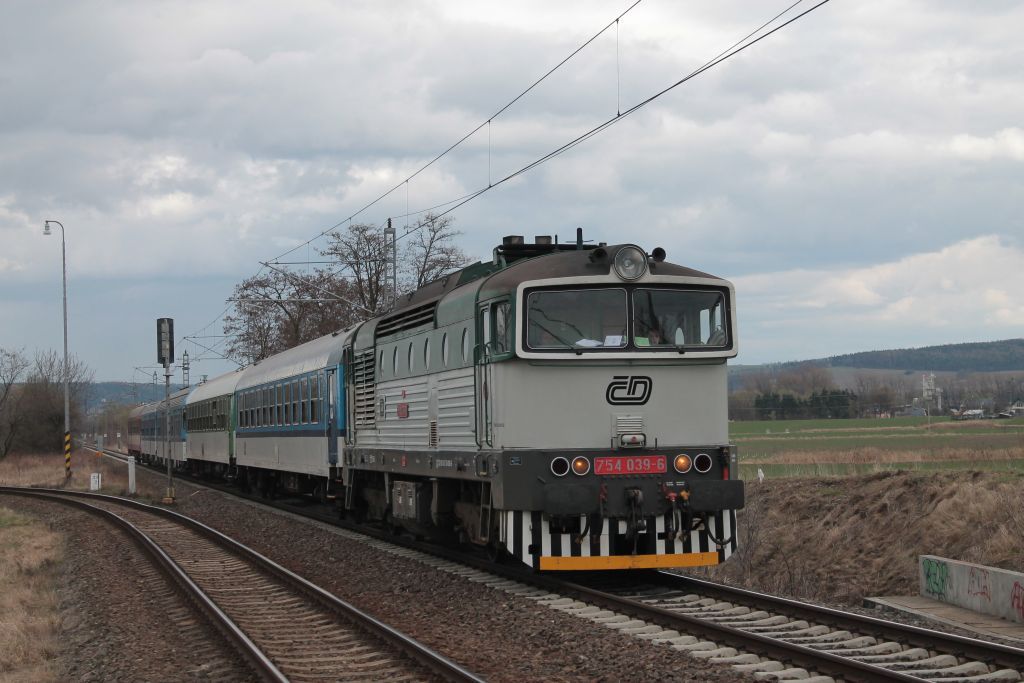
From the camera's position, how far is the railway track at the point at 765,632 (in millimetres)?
8328

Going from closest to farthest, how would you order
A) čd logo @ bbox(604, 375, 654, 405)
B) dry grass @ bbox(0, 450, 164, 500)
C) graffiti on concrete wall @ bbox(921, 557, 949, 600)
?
čd logo @ bbox(604, 375, 654, 405) < graffiti on concrete wall @ bbox(921, 557, 949, 600) < dry grass @ bbox(0, 450, 164, 500)

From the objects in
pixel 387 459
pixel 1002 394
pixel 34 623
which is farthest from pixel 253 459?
pixel 1002 394

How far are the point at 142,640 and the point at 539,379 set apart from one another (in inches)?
189

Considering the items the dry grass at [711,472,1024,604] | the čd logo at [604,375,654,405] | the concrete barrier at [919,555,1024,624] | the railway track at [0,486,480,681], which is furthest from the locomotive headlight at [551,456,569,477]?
the dry grass at [711,472,1024,604]

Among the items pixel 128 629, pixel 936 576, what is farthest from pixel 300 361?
pixel 936 576

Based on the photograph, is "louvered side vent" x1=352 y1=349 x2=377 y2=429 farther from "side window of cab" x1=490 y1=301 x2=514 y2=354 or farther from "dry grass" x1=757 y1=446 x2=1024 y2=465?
"dry grass" x1=757 y1=446 x2=1024 y2=465

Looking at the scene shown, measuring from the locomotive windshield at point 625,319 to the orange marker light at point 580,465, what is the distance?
1182 mm

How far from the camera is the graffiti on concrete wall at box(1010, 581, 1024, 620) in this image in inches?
503

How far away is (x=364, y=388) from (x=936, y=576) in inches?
367

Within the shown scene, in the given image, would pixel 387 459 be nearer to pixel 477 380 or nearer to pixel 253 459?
pixel 477 380

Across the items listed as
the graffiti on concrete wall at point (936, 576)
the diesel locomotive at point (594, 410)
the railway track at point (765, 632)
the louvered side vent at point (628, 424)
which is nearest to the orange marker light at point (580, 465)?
the diesel locomotive at point (594, 410)

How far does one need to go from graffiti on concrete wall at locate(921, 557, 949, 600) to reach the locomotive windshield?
507 centimetres

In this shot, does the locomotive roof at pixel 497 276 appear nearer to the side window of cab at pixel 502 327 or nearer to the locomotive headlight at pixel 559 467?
the side window of cab at pixel 502 327

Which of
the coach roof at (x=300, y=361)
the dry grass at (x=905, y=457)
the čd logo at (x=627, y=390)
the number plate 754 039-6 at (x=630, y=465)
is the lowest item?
the dry grass at (x=905, y=457)
